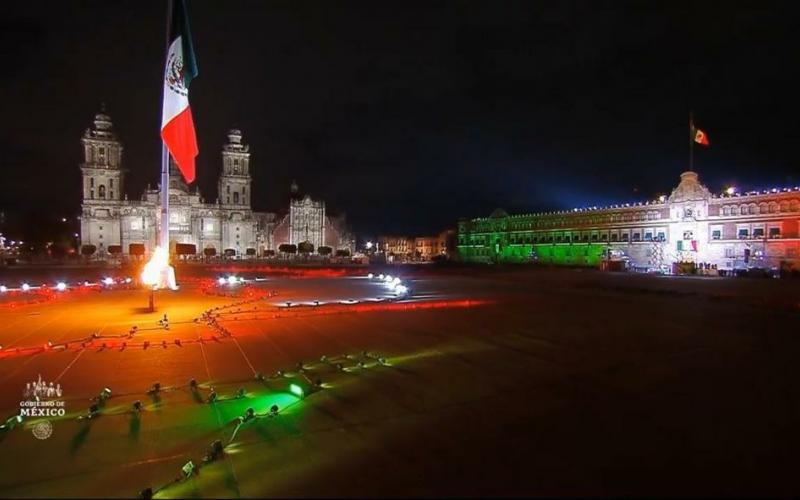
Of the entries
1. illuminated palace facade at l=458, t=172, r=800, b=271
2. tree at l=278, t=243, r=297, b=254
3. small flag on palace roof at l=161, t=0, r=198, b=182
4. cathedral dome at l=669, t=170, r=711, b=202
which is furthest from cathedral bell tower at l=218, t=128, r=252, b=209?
small flag on palace roof at l=161, t=0, r=198, b=182

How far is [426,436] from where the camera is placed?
5441 millimetres

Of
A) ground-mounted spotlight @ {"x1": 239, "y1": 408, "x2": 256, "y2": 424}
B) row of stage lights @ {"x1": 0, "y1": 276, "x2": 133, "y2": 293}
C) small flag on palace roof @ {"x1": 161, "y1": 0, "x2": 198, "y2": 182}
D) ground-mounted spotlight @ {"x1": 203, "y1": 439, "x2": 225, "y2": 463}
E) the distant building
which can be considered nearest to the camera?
ground-mounted spotlight @ {"x1": 203, "y1": 439, "x2": 225, "y2": 463}

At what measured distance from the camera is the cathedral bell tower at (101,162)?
3150 inches

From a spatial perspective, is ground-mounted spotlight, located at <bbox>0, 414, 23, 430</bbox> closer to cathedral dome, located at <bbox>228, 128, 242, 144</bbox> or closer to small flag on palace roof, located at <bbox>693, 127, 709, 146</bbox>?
small flag on palace roof, located at <bbox>693, 127, 709, 146</bbox>

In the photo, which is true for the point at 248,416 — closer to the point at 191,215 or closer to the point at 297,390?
the point at 297,390

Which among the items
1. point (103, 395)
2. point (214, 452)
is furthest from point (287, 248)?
point (214, 452)

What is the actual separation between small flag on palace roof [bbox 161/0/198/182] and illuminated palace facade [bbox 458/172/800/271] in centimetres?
5182

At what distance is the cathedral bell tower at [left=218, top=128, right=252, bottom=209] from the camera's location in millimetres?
88938

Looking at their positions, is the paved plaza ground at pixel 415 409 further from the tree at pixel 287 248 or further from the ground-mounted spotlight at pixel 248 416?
the tree at pixel 287 248

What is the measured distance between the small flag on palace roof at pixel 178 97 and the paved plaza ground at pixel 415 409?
263 inches

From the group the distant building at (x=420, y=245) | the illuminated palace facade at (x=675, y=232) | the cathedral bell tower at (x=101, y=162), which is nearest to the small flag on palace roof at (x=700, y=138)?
the illuminated palace facade at (x=675, y=232)

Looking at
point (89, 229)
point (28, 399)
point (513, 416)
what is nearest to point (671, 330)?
point (513, 416)

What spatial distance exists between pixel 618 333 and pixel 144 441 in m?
10.8

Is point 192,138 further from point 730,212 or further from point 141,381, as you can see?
point 730,212
